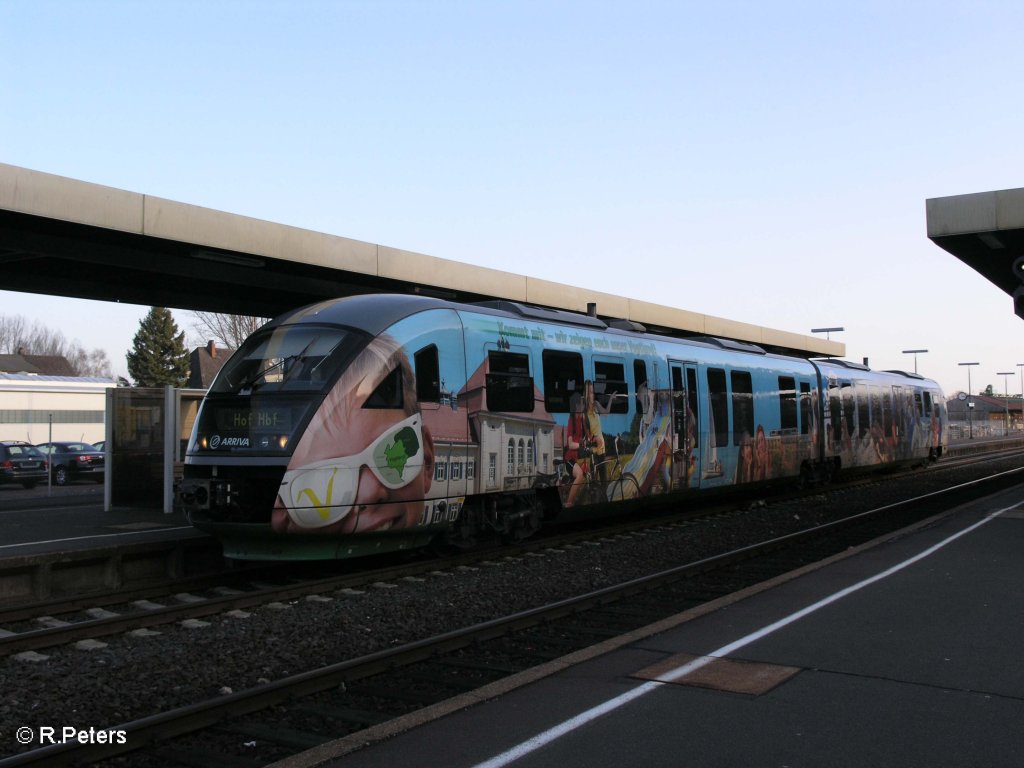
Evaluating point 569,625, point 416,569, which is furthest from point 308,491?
point 569,625

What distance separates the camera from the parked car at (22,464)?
27.5m

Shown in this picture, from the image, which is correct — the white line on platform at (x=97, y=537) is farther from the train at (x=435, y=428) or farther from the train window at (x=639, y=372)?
the train window at (x=639, y=372)

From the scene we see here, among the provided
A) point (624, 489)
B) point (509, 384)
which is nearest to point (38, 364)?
point (624, 489)

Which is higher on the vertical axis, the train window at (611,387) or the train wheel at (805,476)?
the train window at (611,387)

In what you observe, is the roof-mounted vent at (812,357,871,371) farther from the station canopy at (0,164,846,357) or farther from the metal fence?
the metal fence

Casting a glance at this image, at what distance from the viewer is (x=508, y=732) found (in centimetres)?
509

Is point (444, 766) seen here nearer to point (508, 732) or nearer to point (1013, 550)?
point (508, 732)

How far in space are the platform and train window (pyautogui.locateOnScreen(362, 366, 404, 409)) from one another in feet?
12.8

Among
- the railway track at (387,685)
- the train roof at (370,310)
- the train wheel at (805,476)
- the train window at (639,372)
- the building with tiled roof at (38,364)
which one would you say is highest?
the building with tiled roof at (38,364)

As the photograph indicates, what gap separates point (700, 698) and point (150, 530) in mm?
10139

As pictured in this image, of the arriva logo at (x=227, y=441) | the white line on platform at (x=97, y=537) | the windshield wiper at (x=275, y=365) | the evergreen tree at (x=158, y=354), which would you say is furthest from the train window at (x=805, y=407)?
the evergreen tree at (x=158, y=354)

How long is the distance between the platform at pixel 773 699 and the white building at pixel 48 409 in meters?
39.2

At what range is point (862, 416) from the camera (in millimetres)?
24125

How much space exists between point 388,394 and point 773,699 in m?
5.58
